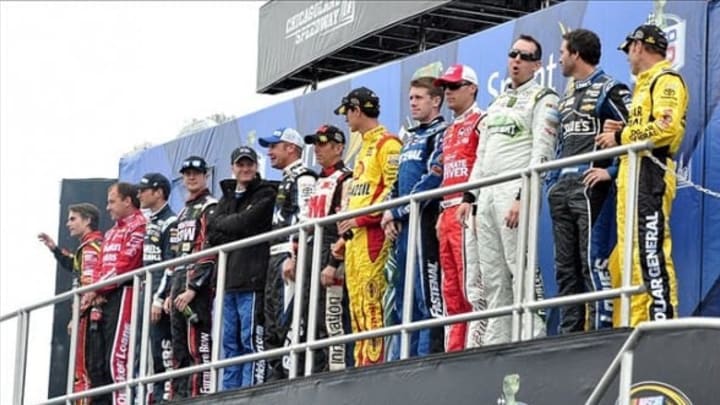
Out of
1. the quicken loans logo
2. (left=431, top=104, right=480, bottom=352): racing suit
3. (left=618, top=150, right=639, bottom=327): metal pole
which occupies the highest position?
the quicken loans logo

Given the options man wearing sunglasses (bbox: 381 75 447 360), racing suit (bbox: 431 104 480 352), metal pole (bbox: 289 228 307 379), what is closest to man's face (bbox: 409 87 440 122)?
man wearing sunglasses (bbox: 381 75 447 360)

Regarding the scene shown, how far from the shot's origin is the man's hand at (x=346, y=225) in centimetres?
1103

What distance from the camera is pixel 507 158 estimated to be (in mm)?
10195

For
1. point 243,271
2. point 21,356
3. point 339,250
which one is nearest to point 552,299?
point 339,250

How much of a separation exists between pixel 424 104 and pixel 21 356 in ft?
14.8

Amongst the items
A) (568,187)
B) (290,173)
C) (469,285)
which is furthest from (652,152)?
(290,173)

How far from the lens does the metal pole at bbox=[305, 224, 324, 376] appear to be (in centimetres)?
1074

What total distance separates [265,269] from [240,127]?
475cm

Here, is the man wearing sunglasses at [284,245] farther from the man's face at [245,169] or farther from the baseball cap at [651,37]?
the baseball cap at [651,37]

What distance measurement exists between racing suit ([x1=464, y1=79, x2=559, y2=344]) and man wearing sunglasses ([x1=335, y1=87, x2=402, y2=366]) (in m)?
0.93

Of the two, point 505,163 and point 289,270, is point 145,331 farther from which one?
point 505,163

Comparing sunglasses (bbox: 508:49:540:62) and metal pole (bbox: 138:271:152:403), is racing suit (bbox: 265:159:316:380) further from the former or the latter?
sunglasses (bbox: 508:49:540:62)

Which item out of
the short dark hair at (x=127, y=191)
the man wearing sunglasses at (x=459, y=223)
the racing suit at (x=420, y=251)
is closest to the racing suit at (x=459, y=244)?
the man wearing sunglasses at (x=459, y=223)

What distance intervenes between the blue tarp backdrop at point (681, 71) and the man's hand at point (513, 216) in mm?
1166
